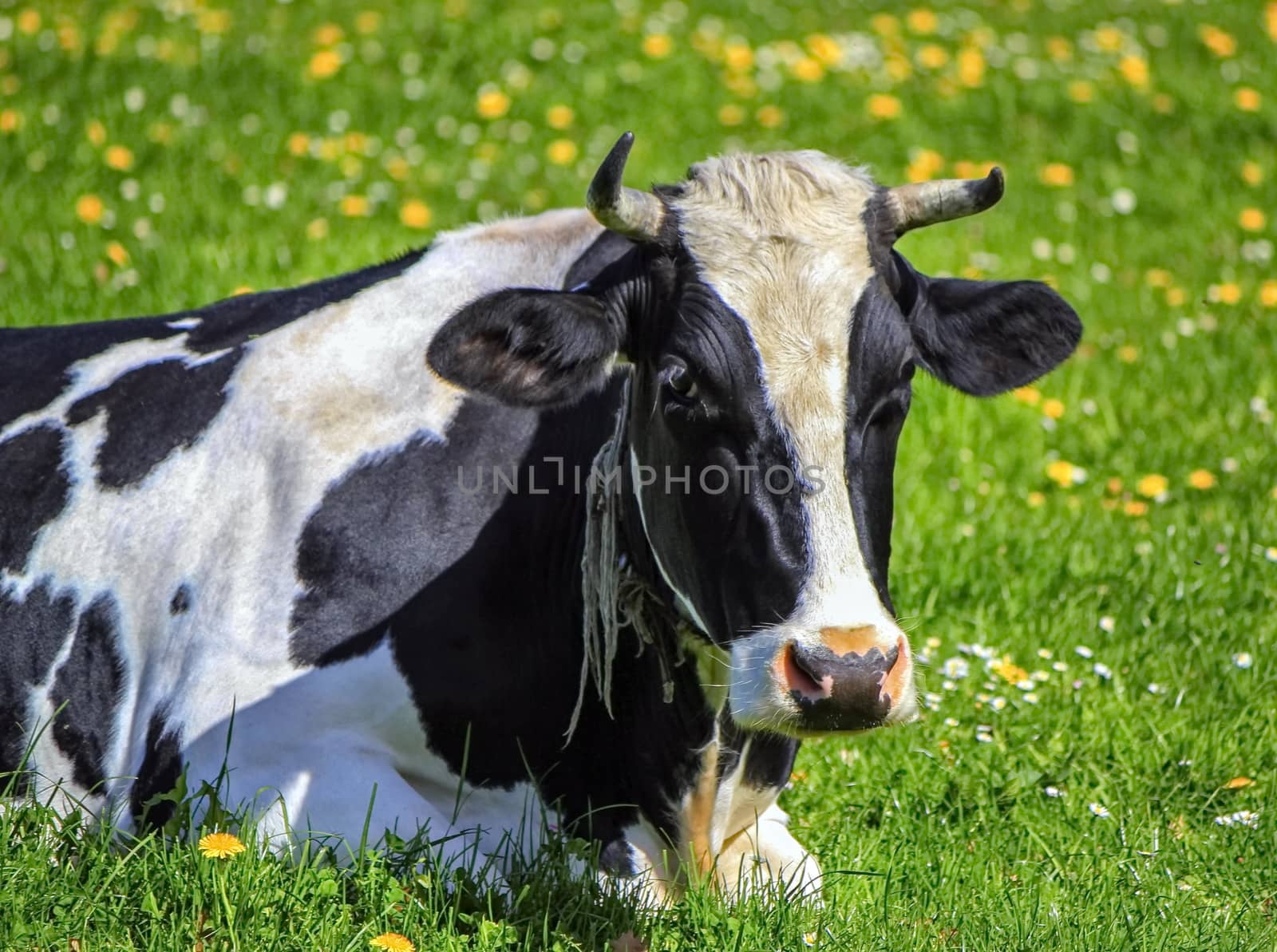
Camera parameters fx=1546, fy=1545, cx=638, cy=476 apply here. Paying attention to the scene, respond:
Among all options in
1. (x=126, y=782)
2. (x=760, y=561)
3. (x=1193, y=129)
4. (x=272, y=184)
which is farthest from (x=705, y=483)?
(x=1193, y=129)

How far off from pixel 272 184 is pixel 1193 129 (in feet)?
19.7

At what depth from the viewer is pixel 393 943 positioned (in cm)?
314

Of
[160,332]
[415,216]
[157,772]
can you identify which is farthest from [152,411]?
[415,216]

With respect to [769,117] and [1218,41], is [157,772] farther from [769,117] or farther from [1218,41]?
[1218,41]

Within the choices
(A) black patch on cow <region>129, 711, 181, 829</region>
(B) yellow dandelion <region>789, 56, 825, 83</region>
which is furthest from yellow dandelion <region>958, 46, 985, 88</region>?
(A) black patch on cow <region>129, 711, 181, 829</region>

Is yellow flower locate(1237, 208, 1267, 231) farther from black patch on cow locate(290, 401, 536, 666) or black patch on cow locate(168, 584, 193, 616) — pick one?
black patch on cow locate(168, 584, 193, 616)

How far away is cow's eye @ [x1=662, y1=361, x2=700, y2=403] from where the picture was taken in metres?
3.30

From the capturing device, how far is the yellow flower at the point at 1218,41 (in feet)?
37.6

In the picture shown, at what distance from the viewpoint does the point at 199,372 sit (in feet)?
14.6

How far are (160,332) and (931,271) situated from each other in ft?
13.8

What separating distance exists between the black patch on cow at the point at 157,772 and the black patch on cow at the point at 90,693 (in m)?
0.22

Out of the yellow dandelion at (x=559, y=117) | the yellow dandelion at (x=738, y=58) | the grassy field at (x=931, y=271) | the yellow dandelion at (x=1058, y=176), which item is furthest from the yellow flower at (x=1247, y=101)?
the yellow dandelion at (x=559, y=117)

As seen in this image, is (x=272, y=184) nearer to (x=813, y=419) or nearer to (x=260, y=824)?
(x=260, y=824)

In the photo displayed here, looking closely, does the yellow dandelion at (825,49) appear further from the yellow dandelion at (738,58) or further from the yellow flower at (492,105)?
the yellow flower at (492,105)
